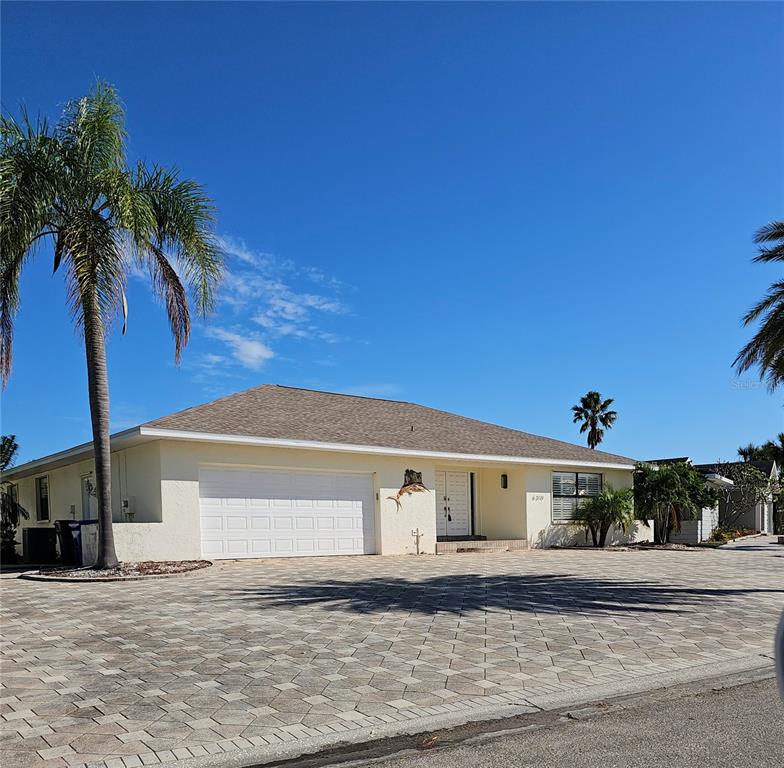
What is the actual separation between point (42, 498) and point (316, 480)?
1196 cm

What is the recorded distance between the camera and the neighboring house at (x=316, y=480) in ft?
56.7

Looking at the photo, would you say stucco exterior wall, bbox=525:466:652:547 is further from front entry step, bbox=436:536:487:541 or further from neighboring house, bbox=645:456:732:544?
neighboring house, bbox=645:456:732:544

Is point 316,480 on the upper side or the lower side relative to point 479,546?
upper

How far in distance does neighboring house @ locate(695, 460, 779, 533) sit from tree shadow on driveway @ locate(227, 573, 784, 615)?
27924mm

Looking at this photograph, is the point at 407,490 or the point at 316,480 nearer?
the point at 316,480

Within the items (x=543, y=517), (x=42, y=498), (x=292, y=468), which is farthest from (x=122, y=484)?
(x=543, y=517)

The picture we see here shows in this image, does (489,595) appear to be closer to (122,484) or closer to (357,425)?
(357,425)

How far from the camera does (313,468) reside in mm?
19453

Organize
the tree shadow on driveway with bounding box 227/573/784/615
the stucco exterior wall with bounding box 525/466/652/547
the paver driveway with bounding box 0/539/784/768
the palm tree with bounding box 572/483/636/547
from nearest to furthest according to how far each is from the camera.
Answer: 1. the paver driveway with bounding box 0/539/784/768
2. the tree shadow on driveway with bounding box 227/573/784/615
3. the stucco exterior wall with bounding box 525/466/652/547
4. the palm tree with bounding box 572/483/636/547

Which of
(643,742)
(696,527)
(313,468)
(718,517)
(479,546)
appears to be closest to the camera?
(643,742)

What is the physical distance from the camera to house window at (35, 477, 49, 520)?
82.6 ft

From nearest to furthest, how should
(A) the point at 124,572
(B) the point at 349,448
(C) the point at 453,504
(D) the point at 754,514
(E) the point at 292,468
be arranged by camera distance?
(A) the point at 124,572, (E) the point at 292,468, (B) the point at 349,448, (C) the point at 453,504, (D) the point at 754,514

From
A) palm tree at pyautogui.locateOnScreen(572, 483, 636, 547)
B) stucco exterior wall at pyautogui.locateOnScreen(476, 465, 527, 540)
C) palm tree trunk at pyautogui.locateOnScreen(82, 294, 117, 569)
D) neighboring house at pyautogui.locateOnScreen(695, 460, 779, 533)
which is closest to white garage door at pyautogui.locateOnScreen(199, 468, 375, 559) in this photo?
palm tree trunk at pyautogui.locateOnScreen(82, 294, 117, 569)

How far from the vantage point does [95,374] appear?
47.6ft
